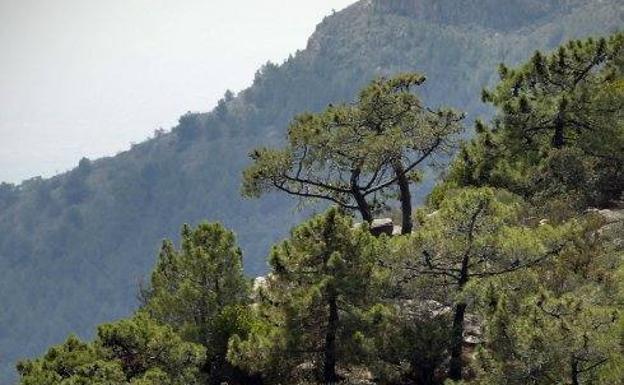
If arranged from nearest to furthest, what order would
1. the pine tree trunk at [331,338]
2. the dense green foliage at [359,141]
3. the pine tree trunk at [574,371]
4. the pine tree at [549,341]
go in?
the pine tree at [549,341] → the pine tree trunk at [574,371] → the pine tree trunk at [331,338] → the dense green foliage at [359,141]

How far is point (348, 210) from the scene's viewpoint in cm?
3506

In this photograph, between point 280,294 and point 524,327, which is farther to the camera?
point 280,294

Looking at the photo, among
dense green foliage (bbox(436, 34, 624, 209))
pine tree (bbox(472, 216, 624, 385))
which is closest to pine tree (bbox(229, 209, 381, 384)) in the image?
pine tree (bbox(472, 216, 624, 385))

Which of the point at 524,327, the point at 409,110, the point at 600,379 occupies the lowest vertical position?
the point at 600,379

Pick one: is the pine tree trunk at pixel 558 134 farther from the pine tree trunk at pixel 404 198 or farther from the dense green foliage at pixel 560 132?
the pine tree trunk at pixel 404 198

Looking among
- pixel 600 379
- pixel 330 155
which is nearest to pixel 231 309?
pixel 600 379

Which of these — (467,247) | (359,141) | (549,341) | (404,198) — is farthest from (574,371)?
(404,198)

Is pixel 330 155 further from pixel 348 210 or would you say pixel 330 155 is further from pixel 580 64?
pixel 580 64

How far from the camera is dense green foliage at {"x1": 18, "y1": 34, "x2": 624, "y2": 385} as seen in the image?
49.7 ft

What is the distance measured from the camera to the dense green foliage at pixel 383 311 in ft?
49.7

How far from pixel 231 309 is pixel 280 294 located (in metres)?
2.94

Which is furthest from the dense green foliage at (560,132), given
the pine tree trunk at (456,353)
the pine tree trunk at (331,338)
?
the pine tree trunk at (331,338)

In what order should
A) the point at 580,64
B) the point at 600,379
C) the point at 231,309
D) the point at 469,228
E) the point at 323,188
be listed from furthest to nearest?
the point at 323,188 < the point at 580,64 < the point at 231,309 < the point at 469,228 < the point at 600,379

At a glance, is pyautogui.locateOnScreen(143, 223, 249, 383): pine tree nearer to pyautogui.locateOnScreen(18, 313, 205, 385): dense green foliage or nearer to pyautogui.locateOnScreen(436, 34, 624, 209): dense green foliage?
pyautogui.locateOnScreen(18, 313, 205, 385): dense green foliage
